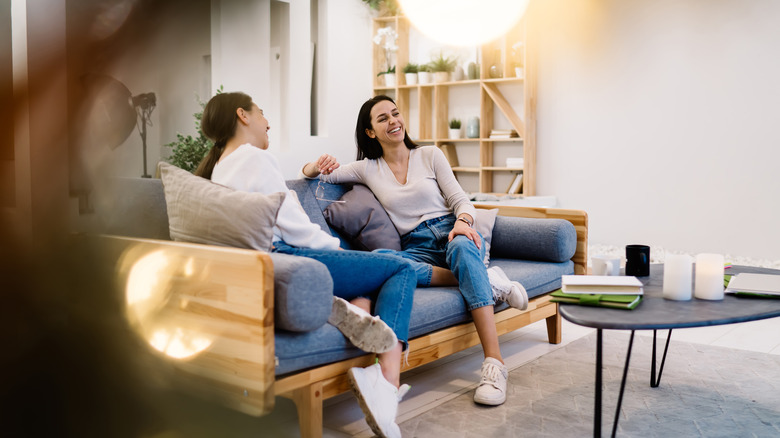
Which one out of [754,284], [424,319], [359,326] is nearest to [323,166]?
[424,319]

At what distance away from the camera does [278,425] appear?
6.67 ft

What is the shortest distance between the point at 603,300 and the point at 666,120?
3.93 meters

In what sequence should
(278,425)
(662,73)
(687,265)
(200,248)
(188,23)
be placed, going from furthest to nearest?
(188,23) → (662,73) → (278,425) → (687,265) → (200,248)

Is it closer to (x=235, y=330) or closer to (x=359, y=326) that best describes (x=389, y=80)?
(x=359, y=326)

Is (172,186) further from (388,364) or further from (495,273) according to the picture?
(495,273)

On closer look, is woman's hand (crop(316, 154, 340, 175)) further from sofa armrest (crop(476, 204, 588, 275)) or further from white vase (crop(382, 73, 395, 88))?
white vase (crop(382, 73, 395, 88))

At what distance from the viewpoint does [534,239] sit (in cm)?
291

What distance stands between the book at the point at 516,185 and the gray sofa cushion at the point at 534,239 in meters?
2.84

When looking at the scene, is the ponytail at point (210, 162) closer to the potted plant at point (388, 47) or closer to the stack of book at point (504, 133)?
the stack of book at point (504, 133)

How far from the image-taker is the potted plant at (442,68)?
616cm

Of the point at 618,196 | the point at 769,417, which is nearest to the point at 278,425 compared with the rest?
the point at 769,417

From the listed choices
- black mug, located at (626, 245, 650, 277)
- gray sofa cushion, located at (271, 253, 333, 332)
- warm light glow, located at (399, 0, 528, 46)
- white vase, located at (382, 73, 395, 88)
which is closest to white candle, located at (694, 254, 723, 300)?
black mug, located at (626, 245, 650, 277)

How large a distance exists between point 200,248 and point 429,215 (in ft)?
4.00

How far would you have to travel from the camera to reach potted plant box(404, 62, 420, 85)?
632 cm
